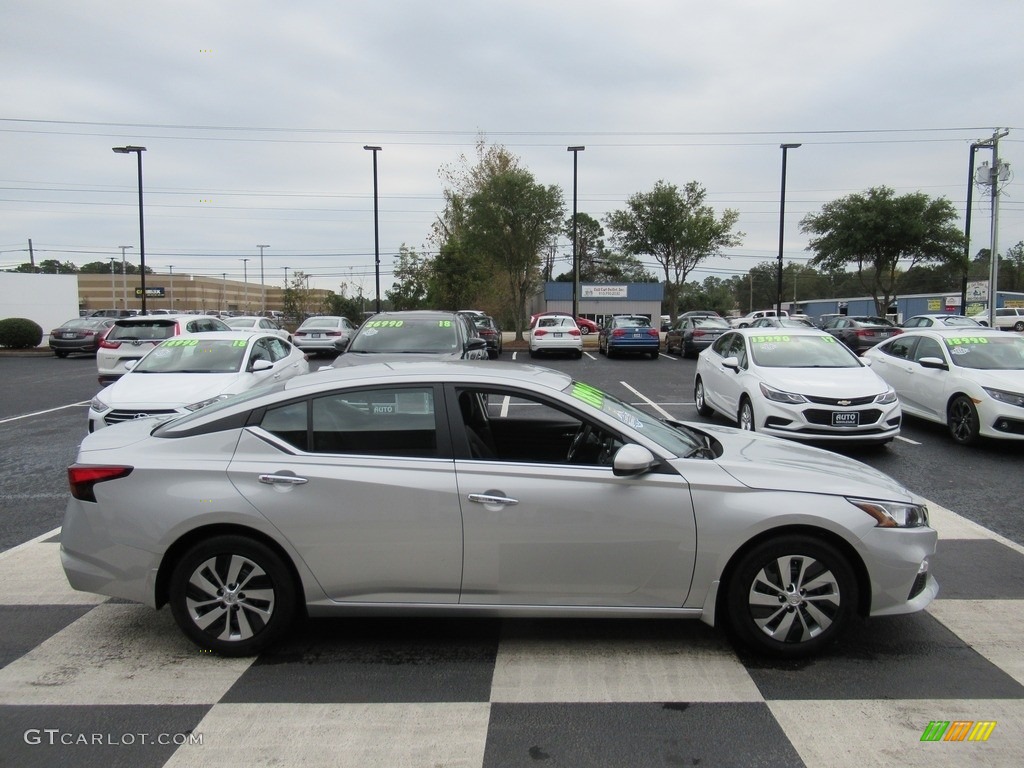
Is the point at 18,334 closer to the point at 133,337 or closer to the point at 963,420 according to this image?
the point at 133,337

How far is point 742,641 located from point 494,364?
2.11 metres

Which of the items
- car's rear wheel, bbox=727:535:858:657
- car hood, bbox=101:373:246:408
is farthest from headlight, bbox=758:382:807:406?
car hood, bbox=101:373:246:408

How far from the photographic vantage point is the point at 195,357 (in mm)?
9594

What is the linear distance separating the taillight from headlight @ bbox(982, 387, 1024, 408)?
927cm

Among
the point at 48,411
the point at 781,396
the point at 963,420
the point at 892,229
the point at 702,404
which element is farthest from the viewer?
the point at 892,229

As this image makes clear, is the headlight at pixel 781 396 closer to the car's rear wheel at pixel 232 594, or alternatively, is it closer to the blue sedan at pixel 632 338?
the car's rear wheel at pixel 232 594

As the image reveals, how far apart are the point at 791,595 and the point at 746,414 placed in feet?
20.5

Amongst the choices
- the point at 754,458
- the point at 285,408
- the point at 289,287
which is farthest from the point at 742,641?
the point at 289,287

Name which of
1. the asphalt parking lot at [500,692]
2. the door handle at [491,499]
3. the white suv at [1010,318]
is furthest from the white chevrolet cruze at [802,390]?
the white suv at [1010,318]

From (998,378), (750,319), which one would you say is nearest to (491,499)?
(998,378)

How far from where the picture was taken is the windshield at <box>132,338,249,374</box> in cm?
930

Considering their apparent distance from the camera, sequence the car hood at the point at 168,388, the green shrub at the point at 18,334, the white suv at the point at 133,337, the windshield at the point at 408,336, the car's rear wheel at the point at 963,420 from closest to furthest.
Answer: the car hood at the point at 168,388
the car's rear wheel at the point at 963,420
the windshield at the point at 408,336
the white suv at the point at 133,337
the green shrub at the point at 18,334

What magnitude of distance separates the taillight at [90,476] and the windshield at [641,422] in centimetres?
234

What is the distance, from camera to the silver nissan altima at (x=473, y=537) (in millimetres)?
3643
